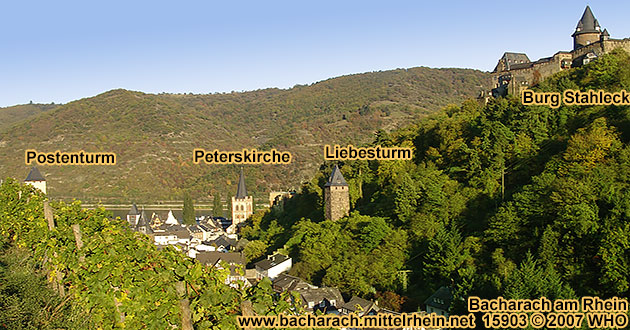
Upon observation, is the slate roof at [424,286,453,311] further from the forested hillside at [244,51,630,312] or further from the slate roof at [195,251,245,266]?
the slate roof at [195,251,245,266]

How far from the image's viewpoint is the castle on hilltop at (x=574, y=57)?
127 ft

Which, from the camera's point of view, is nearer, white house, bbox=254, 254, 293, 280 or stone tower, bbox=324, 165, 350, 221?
white house, bbox=254, 254, 293, 280

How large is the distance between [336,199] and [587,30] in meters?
21.3

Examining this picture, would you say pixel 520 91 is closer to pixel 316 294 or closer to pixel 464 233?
pixel 464 233

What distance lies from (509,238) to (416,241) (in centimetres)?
597

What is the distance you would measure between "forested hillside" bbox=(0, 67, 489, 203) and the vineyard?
275 ft

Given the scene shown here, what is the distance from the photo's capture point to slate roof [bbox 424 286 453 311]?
24141 millimetres

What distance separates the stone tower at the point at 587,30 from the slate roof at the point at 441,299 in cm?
2521

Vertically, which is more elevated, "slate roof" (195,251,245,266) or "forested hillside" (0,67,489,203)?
"forested hillside" (0,67,489,203)

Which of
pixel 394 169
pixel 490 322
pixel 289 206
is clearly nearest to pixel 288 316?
pixel 490 322

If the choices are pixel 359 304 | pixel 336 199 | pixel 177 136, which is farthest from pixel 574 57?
pixel 177 136

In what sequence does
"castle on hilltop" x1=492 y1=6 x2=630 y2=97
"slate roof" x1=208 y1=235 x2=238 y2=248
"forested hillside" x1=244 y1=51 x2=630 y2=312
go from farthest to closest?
"slate roof" x1=208 y1=235 x2=238 y2=248 < "castle on hilltop" x1=492 y1=6 x2=630 y2=97 < "forested hillside" x1=244 y1=51 x2=630 y2=312

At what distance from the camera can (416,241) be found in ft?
103

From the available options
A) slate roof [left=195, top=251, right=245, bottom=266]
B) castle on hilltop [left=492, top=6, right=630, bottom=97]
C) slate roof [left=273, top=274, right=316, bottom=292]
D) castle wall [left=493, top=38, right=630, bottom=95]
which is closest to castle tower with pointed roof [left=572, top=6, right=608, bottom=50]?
castle on hilltop [left=492, top=6, right=630, bottom=97]
